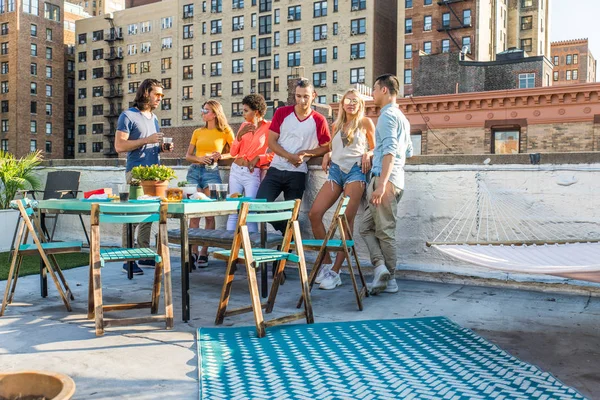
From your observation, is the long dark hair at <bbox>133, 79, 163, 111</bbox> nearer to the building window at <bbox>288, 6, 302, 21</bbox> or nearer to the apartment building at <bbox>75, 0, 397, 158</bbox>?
the apartment building at <bbox>75, 0, 397, 158</bbox>

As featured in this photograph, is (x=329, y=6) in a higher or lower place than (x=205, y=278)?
higher

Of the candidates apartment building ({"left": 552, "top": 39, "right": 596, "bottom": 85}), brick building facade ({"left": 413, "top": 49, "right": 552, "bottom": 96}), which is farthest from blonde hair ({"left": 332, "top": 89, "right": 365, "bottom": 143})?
apartment building ({"left": 552, "top": 39, "right": 596, "bottom": 85})

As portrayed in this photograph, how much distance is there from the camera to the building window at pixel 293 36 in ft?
202

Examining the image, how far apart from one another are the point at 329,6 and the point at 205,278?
57.0 m

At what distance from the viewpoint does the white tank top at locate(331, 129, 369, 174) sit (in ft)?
20.8

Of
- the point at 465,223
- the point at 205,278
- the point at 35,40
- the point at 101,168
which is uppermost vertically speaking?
the point at 35,40

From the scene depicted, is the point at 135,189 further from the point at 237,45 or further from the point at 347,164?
the point at 237,45

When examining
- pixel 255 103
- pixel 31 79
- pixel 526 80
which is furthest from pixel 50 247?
pixel 31 79

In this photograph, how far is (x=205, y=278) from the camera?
681 centimetres

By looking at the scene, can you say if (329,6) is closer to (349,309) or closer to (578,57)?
(349,309)

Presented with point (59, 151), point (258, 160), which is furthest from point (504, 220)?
point (59, 151)

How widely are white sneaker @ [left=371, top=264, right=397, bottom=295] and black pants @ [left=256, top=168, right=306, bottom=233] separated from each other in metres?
1.39

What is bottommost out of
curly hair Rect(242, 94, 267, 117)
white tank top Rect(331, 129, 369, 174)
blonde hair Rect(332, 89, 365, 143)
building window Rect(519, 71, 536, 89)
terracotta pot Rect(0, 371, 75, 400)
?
terracotta pot Rect(0, 371, 75, 400)

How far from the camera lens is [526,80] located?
1666 inches
